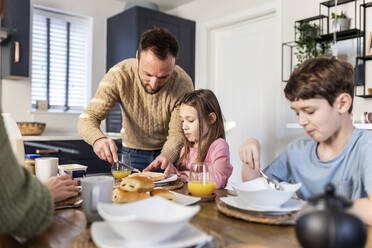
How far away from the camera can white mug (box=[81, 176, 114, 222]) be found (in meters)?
0.88

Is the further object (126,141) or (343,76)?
(126,141)

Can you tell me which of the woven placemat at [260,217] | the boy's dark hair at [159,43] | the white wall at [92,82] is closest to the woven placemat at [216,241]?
the woven placemat at [260,217]

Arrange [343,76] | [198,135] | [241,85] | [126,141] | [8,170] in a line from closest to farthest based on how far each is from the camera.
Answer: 1. [8,170]
2. [343,76]
3. [198,135]
4. [126,141]
5. [241,85]

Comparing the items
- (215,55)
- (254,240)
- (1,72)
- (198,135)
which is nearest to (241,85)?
(215,55)

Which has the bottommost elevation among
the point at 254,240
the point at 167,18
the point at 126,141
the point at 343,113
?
the point at 254,240

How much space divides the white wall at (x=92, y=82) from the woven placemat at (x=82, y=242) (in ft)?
10.3

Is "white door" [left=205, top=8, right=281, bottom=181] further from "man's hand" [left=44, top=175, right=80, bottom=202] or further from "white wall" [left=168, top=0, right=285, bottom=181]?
"man's hand" [left=44, top=175, right=80, bottom=202]

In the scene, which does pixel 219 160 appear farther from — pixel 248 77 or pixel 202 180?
pixel 248 77

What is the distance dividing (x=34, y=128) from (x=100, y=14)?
169 centimetres

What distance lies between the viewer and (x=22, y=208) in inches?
27.0

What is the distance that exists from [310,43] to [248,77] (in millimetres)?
994

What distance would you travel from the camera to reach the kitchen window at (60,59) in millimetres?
3781

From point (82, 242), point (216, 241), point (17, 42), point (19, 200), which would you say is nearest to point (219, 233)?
point (216, 241)

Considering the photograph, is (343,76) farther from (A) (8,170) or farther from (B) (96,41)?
(B) (96,41)
